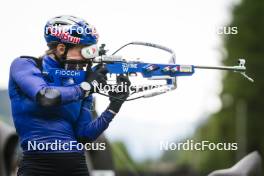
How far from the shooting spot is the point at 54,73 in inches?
242

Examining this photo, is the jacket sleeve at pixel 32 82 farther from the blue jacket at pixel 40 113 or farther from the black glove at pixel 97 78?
the black glove at pixel 97 78

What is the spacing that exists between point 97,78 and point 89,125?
13.3 inches

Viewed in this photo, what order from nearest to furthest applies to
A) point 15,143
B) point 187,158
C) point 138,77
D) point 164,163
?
point 138,77 < point 15,143 < point 164,163 < point 187,158

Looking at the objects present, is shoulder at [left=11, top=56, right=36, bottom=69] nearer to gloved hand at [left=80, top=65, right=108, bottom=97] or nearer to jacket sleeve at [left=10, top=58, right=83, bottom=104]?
jacket sleeve at [left=10, top=58, right=83, bottom=104]

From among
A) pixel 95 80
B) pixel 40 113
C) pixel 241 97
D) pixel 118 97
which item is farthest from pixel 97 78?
pixel 241 97

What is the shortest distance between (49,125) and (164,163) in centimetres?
2810

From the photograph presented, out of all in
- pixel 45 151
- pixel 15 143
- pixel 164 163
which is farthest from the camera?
pixel 164 163

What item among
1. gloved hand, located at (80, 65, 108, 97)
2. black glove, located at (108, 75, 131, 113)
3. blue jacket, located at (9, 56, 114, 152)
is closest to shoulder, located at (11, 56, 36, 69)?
blue jacket, located at (9, 56, 114, 152)

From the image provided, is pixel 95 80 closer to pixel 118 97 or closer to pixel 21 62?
pixel 118 97

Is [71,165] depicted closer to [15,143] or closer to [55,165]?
[55,165]

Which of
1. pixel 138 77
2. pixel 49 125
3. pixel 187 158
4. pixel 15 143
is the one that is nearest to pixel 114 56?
pixel 138 77

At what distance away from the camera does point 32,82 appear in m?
5.87

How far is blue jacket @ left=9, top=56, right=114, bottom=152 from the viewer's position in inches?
233

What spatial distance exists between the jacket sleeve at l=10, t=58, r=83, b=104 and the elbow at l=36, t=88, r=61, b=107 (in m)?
0.02
